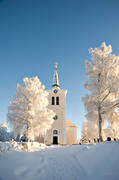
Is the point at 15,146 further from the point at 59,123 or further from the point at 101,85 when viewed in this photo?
the point at 59,123

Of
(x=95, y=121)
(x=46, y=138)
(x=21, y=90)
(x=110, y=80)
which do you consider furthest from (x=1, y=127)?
(x=110, y=80)

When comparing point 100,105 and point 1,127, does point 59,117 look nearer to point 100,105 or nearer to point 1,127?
point 100,105

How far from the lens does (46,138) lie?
95.9 ft

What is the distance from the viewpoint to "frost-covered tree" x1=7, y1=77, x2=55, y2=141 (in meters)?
17.9

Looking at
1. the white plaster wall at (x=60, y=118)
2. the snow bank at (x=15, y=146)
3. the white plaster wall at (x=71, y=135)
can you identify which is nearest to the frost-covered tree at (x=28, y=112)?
the snow bank at (x=15, y=146)

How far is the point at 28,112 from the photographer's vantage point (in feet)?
57.5

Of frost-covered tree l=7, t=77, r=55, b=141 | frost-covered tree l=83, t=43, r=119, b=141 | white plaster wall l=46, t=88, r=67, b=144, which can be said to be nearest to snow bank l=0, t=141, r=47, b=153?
frost-covered tree l=7, t=77, r=55, b=141

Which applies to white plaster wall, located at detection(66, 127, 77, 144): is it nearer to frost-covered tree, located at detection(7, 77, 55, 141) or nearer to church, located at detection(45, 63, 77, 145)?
church, located at detection(45, 63, 77, 145)

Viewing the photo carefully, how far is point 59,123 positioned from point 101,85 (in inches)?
703

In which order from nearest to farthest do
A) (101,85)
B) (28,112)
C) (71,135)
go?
(101,85), (28,112), (71,135)

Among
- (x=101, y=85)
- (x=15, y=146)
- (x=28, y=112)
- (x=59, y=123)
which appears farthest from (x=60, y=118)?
(x=15, y=146)

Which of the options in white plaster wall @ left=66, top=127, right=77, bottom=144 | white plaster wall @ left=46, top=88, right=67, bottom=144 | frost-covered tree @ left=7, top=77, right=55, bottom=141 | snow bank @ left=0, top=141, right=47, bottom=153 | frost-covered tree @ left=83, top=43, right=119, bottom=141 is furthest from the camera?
white plaster wall @ left=66, top=127, right=77, bottom=144

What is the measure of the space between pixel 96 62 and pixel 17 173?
14.4 metres

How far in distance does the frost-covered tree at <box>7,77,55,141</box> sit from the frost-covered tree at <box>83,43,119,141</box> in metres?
6.66
